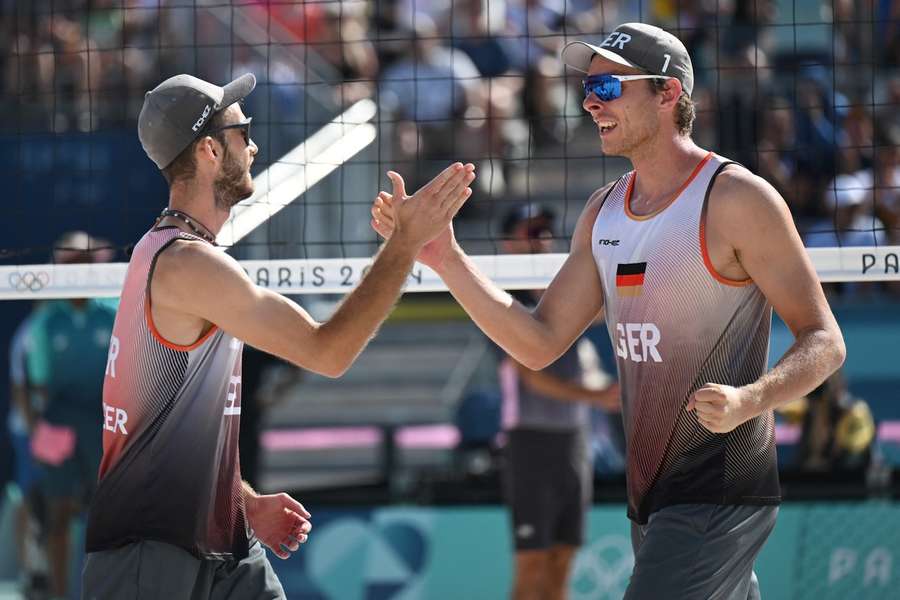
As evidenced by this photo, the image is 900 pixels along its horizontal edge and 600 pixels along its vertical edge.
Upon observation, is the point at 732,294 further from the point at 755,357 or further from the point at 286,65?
the point at 286,65

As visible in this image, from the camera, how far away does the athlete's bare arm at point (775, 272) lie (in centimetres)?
A: 397

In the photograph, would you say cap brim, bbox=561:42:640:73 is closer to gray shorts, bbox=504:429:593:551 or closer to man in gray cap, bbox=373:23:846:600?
man in gray cap, bbox=373:23:846:600

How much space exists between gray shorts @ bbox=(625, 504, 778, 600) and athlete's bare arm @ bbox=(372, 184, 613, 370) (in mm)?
700

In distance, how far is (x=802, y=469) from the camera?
29.2 feet

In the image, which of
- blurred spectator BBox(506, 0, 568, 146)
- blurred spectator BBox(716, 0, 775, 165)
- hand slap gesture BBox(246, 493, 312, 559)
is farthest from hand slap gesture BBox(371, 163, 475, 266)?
blurred spectator BBox(506, 0, 568, 146)

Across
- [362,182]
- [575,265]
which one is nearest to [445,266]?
[575,265]

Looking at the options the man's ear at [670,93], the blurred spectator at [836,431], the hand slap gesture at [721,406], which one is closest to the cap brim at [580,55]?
the man's ear at [670,93]

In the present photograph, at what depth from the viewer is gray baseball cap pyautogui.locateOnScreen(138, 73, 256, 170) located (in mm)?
4223

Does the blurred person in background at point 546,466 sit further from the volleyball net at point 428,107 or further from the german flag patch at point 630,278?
the german flag patch at point 630,278

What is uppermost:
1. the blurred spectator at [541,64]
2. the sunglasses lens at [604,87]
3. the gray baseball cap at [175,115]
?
the blurred spectator at [541,64]

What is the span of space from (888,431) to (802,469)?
766 millimetres

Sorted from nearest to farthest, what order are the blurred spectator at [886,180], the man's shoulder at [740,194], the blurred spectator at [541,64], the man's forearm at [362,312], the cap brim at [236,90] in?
the man's forearm at [362,312], the man's shoulder at [740,194], the cap brim at [236,90], the blurred spectator at [886,180], the blurred spectator at [541,64]

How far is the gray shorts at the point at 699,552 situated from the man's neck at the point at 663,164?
0.94 metres

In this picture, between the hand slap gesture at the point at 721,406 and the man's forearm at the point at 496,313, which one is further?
the man's forearm at the point at 496,313
